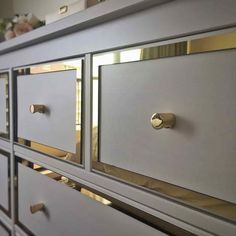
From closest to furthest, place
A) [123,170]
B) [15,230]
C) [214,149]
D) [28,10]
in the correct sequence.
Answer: [214,149] → [123,170] → [15,230] → [28,10]

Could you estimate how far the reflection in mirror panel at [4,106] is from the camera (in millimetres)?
823

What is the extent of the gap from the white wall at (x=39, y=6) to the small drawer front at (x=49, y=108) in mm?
710

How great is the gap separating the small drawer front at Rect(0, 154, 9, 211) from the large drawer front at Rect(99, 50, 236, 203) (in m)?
0.49

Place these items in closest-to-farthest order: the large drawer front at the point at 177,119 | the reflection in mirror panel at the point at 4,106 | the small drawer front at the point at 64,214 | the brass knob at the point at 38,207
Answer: the large drawer front at the point at 177,119
the small drawer front at the point at 64,214
the brass knob at the point at 38,207
the reflection in mirror panel at the point at 4,106

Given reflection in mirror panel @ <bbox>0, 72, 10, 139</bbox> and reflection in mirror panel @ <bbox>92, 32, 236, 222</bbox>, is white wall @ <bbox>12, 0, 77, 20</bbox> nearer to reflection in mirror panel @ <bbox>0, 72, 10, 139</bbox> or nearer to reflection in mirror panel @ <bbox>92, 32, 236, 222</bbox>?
reflection in mirror panel @ <bbox>0, 72, 10, 139</bbox>

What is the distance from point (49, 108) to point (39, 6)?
1.05m

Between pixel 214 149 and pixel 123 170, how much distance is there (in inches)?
7.4

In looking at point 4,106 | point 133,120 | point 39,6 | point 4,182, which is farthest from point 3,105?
point 39,6

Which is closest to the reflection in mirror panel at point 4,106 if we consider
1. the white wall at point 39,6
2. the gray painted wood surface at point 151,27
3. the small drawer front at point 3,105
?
the small drawer front at point 3,105

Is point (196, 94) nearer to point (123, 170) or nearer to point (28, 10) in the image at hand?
point (123, 170)

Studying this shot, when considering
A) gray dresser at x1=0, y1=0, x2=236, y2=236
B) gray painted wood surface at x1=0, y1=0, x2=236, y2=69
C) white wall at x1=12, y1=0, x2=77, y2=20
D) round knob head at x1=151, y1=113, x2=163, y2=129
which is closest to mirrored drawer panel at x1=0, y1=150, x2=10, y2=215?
gray dresser at x1=0, y1=0, x2=236, y2=236

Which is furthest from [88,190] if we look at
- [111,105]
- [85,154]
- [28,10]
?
[28,10]

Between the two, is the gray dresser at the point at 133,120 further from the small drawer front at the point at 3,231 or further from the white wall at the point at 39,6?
the white wall at the point at 39,6

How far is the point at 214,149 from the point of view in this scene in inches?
13.5
